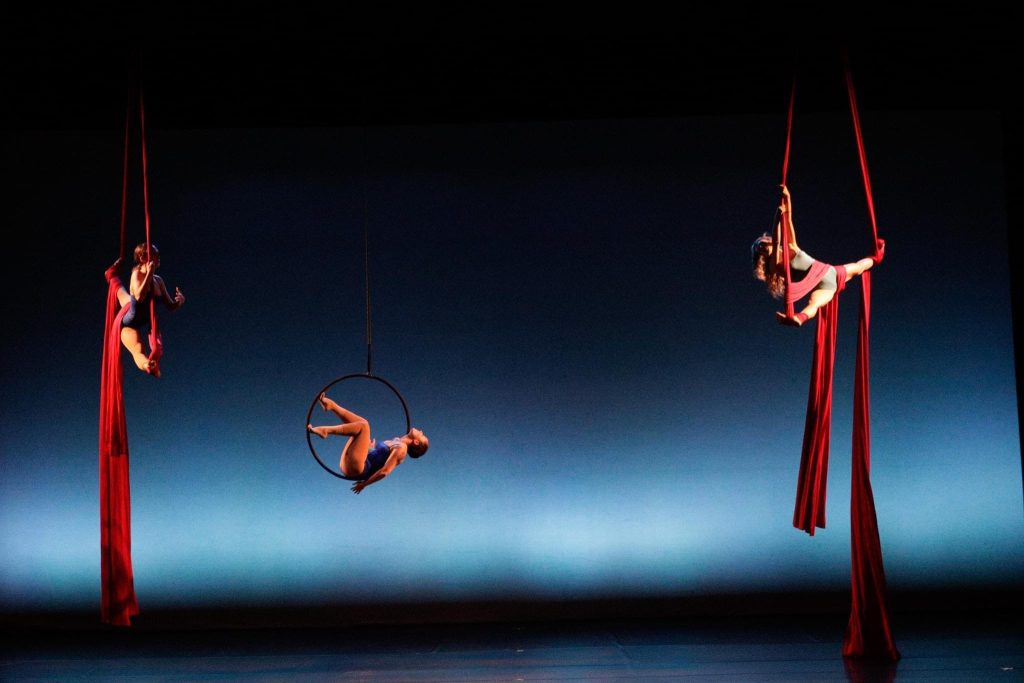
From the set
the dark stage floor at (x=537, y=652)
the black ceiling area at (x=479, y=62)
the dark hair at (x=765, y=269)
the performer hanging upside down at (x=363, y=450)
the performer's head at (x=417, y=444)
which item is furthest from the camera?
the performer's head at (x=417, y=444)

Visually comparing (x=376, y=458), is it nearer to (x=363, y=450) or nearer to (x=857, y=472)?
(x=363, y=450)

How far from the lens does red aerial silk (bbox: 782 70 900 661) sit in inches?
171

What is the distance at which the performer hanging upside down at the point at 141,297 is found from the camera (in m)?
4.26

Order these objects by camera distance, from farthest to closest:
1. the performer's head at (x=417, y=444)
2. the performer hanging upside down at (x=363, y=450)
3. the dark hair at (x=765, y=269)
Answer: the performer's head at (x=417, y=444)
the performer hanging upside down at (x=363, y=450)
the dark hair at (x=765, y=269)

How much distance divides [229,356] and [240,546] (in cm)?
129

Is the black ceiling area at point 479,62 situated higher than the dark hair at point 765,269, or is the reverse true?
the black ceiling area at point 479,62

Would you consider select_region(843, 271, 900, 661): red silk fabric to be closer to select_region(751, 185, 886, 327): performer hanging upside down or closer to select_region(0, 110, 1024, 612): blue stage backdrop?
select_region(751, 185, 886, 327): performer hanging upside down

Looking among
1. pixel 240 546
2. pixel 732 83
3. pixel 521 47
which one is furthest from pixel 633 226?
pixel 240 546

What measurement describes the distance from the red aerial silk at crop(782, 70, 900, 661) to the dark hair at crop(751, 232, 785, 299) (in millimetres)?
200

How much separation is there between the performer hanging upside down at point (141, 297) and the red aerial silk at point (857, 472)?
2.91m

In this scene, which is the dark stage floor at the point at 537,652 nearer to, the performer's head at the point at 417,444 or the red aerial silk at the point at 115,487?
the red aerial silk at the point at 115,487

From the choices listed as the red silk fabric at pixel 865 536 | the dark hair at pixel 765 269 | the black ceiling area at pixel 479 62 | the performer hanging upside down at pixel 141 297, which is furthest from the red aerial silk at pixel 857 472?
the performer hanging upside down at pixel 141 297

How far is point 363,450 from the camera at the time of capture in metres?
4.98

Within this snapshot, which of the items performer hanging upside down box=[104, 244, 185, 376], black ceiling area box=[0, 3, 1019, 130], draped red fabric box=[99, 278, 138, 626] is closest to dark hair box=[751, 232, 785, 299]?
black ceiling area box=[0, 3, 1019, 130]
